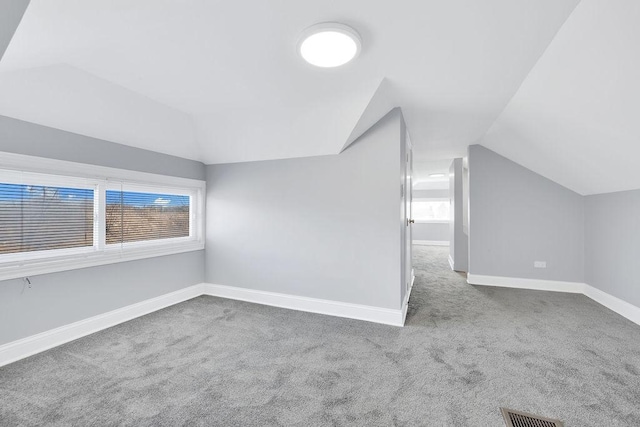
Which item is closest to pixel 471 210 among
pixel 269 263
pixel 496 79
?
pixel 496 79

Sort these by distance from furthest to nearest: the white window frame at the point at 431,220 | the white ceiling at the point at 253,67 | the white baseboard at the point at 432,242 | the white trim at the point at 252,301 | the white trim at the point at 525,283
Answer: the white window frame at the point at 431,220 → the white baseboard at the point at 432,242 → the white trim at the point at 525,283 → the white trim at the point at 252,301 → the white ceiling at the point at 253,67

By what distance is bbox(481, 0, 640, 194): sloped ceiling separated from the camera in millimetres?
1552

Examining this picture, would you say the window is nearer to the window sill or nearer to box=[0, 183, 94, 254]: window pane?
the window sill

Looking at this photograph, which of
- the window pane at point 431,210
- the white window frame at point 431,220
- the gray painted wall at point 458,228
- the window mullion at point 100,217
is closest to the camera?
the window mullion at point 100,217

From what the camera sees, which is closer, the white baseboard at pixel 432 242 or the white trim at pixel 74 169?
the white trim at pixel 74 169

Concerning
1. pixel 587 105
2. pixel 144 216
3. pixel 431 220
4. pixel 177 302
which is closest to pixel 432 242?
pixel 431 220

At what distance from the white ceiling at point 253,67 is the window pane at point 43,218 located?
619 millimetres

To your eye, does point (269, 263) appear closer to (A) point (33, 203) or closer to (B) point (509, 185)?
(A) point (33, 203)

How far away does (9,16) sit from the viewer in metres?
1.28

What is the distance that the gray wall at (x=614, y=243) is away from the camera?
3.03 m

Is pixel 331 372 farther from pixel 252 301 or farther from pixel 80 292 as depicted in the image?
pixel 80 292

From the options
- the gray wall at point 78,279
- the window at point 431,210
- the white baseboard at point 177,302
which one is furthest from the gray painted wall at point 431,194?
the gray wall at point 78,279

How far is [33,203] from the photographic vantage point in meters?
2.41

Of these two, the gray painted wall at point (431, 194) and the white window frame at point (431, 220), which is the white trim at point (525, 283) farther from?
the gray painted wall at point (431, 194)
